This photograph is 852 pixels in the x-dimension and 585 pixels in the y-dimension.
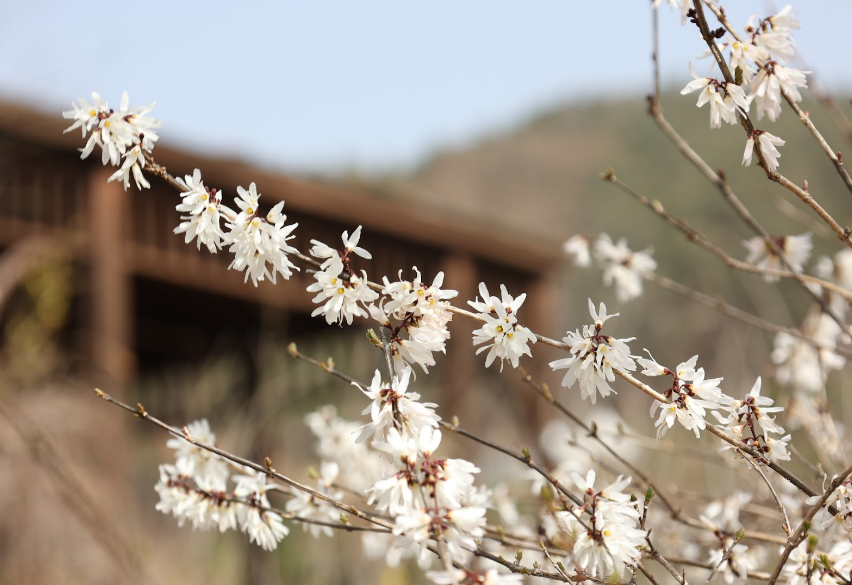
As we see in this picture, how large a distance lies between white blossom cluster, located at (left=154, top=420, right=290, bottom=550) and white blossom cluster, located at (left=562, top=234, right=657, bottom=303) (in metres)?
1.30

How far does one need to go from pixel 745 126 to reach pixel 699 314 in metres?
16.7

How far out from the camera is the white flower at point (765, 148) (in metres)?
1.38

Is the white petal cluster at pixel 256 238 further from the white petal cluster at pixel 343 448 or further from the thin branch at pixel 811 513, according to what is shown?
the white petal cluster at pixel 343 448

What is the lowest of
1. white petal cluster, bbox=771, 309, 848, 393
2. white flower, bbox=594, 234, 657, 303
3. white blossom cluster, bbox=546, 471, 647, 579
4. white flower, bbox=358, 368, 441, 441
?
white blossom cluster, bbox=546, 471, 647, 579

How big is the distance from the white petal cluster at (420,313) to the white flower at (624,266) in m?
1.36

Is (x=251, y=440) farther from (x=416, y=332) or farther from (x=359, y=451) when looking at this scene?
(x=416, y=332)

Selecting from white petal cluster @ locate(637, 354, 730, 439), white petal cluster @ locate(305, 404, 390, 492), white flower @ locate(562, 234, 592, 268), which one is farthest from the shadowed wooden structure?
white petal cluster @ locate(637, 354, 730, 439)

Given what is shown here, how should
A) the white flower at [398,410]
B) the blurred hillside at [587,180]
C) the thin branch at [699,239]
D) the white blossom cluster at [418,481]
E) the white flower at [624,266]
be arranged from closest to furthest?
the white blossom cluster at [418,481]
the white flower at [398,410]
the thin branch at [699,239]
the white flower at [624,266]
the blurred hillside at [587,180]

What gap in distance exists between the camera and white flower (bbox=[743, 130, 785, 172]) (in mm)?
1378

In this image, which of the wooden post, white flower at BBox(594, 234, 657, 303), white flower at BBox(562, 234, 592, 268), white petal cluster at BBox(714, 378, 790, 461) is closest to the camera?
white petal cluster at BBox(714, 378, 790, 461)

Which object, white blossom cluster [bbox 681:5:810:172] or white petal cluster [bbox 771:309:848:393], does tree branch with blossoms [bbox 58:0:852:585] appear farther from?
white petal cluster [bbox 771:309:848:393]

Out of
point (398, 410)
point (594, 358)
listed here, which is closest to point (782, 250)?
point (594, 358)

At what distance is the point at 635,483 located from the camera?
6.56 ft

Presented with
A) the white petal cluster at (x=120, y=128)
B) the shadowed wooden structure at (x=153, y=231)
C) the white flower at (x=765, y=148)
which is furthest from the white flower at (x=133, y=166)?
the shadowed wooden structure at (x=153, y=231)
